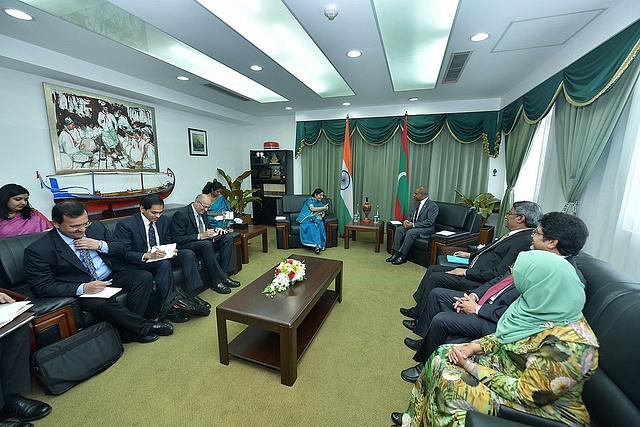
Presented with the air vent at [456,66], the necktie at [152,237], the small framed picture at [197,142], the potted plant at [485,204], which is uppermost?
the air vent at [456,66]

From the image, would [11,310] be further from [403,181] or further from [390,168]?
[390,168]

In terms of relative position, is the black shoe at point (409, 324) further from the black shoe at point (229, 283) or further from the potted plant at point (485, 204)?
the potted plant at point (485, 204)

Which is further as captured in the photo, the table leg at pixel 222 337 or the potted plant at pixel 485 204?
the potted plant at pixel 485 204

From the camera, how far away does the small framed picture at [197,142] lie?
193 inches

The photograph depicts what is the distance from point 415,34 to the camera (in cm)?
242

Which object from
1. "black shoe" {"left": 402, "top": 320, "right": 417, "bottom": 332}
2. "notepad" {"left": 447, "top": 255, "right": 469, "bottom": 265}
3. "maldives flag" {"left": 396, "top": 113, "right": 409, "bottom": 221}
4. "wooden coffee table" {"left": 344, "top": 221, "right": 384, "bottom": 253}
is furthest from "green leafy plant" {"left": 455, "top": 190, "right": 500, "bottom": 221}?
"black shoe" {"left": 402, "top": 320, "right": 417, "bottom": 332}

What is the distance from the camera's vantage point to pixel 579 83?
2238mm

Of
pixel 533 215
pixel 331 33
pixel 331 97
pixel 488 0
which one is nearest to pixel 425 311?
pixel 533 215

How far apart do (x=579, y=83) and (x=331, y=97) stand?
3.17 meters

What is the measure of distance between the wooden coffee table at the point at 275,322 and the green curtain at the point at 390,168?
338 centimetres

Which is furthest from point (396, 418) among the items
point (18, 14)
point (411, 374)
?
point (18, 14)

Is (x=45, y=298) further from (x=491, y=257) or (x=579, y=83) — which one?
(x=579, y=83)

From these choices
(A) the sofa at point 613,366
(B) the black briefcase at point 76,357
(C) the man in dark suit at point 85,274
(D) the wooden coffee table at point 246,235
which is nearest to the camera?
(A) the sofa at point 613,366

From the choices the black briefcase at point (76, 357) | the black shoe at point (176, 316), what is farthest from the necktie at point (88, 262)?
the black shoe at point (176, 316)
